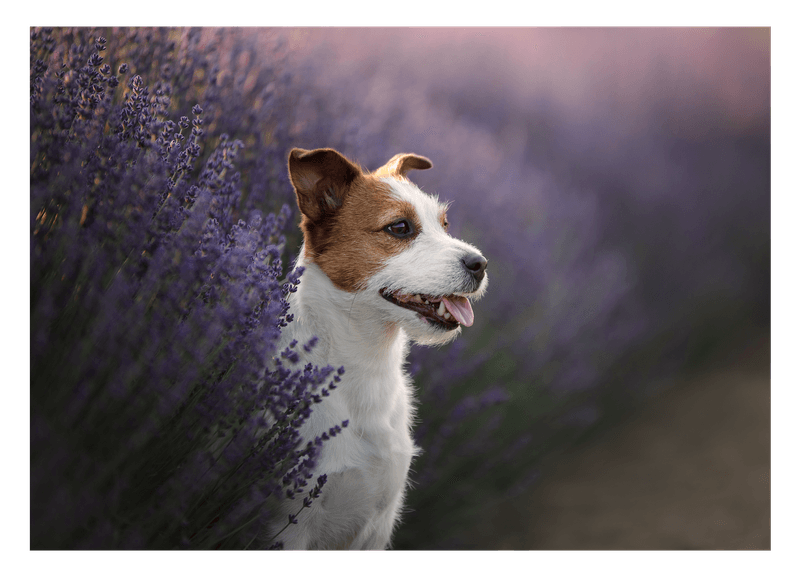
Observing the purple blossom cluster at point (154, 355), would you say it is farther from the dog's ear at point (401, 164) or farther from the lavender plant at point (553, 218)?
the lavender plant at point (553, 218)

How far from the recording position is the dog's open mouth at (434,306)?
6.72 ft

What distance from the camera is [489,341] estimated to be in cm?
262

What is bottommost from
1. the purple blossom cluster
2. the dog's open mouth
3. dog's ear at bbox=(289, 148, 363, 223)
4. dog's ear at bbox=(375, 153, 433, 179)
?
the purple blossom cluster

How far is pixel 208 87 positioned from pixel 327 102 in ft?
1.56


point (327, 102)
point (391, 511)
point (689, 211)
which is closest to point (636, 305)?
point (689, 211)

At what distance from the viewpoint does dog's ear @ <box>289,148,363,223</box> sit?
2.04 metres

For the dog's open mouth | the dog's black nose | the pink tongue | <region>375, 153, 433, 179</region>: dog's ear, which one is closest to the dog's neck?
the dog's open mouth

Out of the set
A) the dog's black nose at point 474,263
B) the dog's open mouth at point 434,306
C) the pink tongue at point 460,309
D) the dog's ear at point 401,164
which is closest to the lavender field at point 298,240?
the dog's ear at point 401,164

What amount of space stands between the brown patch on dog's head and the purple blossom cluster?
0.48 feet

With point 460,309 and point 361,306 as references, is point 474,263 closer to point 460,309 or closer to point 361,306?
point 460,309

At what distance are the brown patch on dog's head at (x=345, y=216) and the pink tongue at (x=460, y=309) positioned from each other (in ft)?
0.84

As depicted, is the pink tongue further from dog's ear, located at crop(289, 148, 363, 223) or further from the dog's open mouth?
dog's ear, located at crop(289, 148, 363, 223)

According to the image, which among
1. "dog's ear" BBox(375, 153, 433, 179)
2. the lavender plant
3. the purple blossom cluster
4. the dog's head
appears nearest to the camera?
the purple blossom cluster

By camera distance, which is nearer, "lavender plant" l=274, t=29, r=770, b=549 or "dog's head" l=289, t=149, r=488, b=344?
"dog's head" l=289, t=149, r=488, b=344
